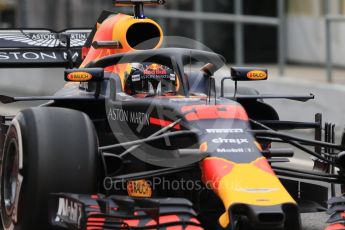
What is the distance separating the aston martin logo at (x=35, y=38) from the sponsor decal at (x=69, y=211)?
3671 millimetres

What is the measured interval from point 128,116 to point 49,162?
1109mm

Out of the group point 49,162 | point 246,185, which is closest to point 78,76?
point 49,162

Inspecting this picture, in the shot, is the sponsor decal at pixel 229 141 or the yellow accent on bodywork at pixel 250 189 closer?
the yellow accent on bodywork at pixel 250 189

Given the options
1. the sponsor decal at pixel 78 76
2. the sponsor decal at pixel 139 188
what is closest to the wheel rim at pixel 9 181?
the sponsor decal at pixel 78 76

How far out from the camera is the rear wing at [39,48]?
9891mm

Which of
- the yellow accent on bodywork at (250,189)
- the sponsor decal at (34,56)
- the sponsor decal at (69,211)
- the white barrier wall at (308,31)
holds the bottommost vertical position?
the white barrier wall at (308,31)

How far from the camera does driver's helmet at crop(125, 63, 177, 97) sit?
8.10 metres

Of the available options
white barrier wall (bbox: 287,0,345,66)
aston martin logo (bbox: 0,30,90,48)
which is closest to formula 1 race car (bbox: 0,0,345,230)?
aston martin logo (bbox: 0,30,90,48)

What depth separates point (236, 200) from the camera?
6.23m

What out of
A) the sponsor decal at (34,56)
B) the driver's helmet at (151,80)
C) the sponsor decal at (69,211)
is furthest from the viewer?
the sponsor decal at (34,56)

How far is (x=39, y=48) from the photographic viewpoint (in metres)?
10.2

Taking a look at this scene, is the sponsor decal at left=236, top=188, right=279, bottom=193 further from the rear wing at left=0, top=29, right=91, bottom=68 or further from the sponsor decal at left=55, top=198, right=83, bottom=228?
the rear wing at left=0, top=29, right=91, bottom=68

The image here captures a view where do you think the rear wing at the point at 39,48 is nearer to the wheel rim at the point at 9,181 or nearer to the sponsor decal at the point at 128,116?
the sponsor decal at the point at 128,116

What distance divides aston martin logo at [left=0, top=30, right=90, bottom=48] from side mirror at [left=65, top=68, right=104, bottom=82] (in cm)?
271
